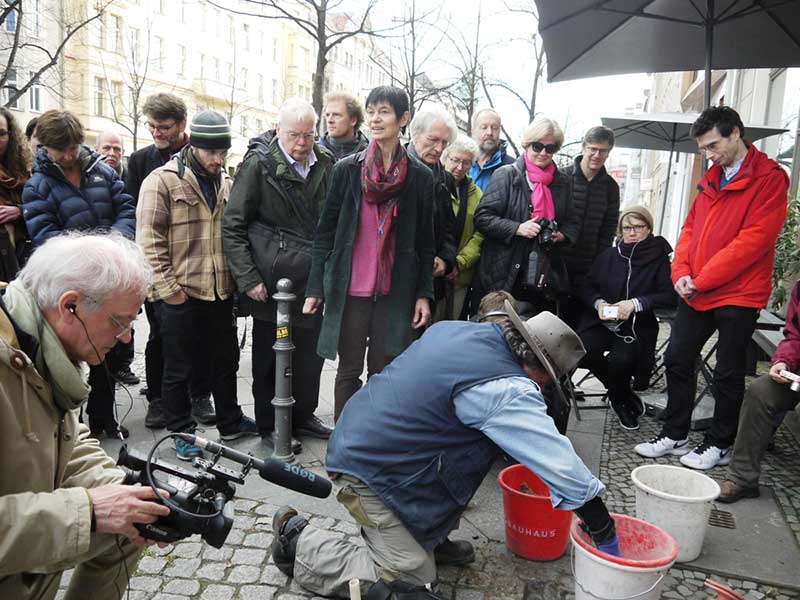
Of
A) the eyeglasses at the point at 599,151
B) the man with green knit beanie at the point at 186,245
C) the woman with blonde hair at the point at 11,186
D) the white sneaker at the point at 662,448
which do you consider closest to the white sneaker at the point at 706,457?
the white sneaker at the point at 662,448

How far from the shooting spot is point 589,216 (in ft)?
16.1

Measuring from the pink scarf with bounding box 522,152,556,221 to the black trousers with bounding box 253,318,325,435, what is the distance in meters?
1.68

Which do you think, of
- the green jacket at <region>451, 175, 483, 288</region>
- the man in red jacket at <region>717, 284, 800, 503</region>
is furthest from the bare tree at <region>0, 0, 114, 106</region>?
the man in red jacket at <region>717, 284, 800, 503</region>

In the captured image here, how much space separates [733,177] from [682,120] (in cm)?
507

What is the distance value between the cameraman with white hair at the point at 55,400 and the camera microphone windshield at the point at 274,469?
20 centimetres

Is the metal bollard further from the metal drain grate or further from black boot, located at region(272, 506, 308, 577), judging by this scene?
the metal drain grate

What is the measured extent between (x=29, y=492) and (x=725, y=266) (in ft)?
12.2

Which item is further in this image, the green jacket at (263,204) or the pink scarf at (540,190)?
the pink scarf at (540,190)

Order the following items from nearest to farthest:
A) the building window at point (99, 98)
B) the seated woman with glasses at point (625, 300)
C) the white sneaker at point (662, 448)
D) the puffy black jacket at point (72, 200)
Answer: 1. the puffy black jacket at point (72, 200)
2. the white sneaker at point (662, 448)
3. the seated woman with glasses at point (625, 300)
4. the building window at point (99, 98)

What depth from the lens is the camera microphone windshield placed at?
6.15 ft

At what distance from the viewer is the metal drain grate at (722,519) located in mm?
3414

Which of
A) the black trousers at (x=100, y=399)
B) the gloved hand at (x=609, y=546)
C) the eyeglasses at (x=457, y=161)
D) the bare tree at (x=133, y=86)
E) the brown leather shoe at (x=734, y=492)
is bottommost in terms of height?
the brown leather shoe at (x=734, y=492)

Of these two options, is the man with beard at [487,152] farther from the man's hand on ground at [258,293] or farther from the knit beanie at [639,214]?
the man's hand on ground at [258,293]

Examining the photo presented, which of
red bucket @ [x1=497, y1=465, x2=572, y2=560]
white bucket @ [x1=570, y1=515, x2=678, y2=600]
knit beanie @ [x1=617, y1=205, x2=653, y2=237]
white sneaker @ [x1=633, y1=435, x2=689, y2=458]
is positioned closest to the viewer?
white bucket @ [x1=570, y1=515, x2=678, y2=600]
